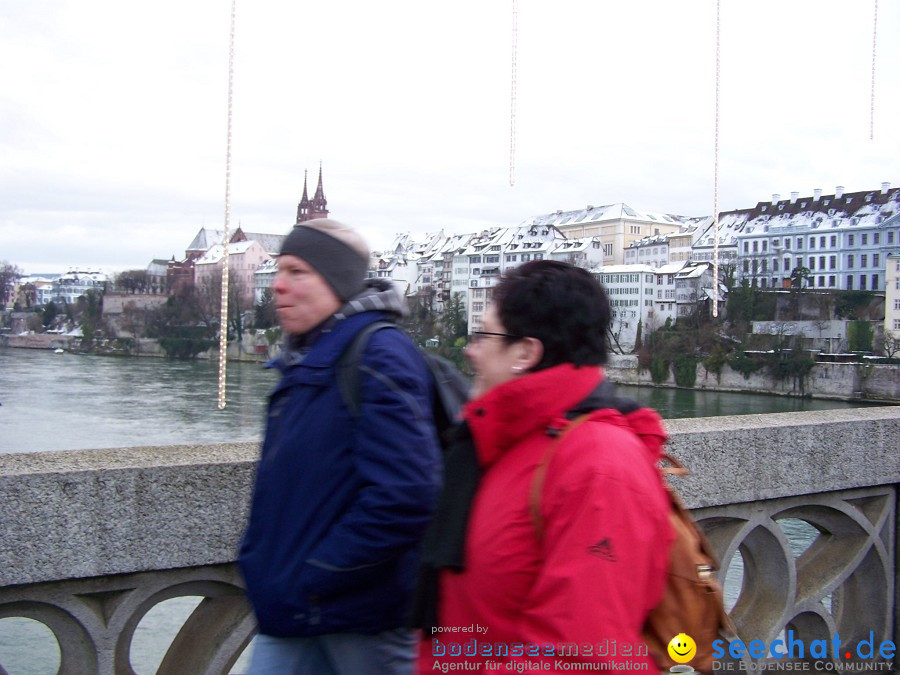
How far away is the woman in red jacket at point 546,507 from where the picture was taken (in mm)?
1128

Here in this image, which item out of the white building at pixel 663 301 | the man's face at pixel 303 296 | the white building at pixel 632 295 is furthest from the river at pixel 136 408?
the white building at pixel 663 301

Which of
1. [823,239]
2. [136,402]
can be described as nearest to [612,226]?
[823,239]

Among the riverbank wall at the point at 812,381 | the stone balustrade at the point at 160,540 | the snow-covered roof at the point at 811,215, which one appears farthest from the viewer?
the snow-covered roof at the point at 811,215

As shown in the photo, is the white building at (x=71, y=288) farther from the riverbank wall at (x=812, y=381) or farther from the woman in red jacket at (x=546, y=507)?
the woman in red jacket at (x=546, y=507)

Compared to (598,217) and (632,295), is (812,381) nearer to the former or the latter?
A: (632,295)

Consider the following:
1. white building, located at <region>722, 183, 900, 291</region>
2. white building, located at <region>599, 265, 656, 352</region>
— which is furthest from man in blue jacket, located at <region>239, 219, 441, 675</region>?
white building, located at <region>722, 183, 900, 291</region>

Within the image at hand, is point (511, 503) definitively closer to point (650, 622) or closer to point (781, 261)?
point (650, 622)

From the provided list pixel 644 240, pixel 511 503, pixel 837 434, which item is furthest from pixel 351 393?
pixel 644 240

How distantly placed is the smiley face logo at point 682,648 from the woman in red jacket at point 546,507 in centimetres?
6

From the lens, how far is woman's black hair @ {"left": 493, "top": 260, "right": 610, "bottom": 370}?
1361mm

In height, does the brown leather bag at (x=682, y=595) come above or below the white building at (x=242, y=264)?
below

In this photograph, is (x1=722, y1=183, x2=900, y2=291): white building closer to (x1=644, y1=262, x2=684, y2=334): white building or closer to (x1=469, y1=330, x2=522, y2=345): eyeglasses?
(x1=644, y1=262, x2=684, y2=334): white building

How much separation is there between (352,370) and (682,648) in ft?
2.12

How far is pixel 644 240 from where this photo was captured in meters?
75.1
